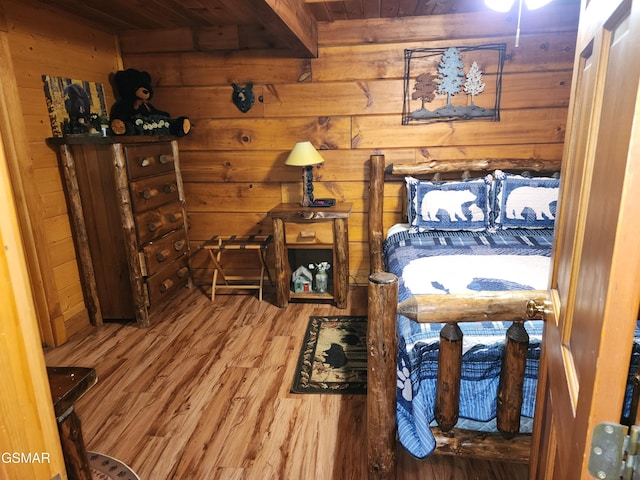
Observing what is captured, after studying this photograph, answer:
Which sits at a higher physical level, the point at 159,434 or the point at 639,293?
the point at 639,293

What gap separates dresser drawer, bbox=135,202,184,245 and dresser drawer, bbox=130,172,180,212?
0.15ft

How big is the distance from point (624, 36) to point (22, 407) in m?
0.91

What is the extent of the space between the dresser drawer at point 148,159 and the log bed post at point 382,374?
1969 mm

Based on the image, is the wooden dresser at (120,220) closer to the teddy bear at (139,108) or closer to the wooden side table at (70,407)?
the teddy bear at (139,108)

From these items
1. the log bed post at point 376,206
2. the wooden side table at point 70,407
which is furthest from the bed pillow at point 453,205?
the wooden side table at point 70,407

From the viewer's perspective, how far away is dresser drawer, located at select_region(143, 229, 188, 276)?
111 inches

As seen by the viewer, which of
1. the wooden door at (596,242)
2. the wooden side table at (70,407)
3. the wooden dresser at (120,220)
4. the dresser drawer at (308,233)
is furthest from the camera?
the dresser drawer at (308,233)

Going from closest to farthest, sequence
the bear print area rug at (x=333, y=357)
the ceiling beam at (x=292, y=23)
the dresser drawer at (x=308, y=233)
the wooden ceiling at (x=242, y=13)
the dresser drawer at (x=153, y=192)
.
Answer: the ceiling beam at (x=292, y=23) < the bear print area rug at (x=333, y=357) < the wooden ceiling at (x=242, y=13) < the dresser drawer at (x=153, y=192) < the dresser drawer at (x=308, y=233)

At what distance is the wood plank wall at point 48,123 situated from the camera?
7.67 feet

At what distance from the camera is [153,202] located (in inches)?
114

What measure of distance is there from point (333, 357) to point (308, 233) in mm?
944

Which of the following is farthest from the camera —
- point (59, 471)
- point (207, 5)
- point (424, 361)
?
point (207, 5)

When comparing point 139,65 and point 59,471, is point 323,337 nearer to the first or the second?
point 59,471

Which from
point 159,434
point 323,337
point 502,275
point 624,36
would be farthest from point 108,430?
point 624,36
